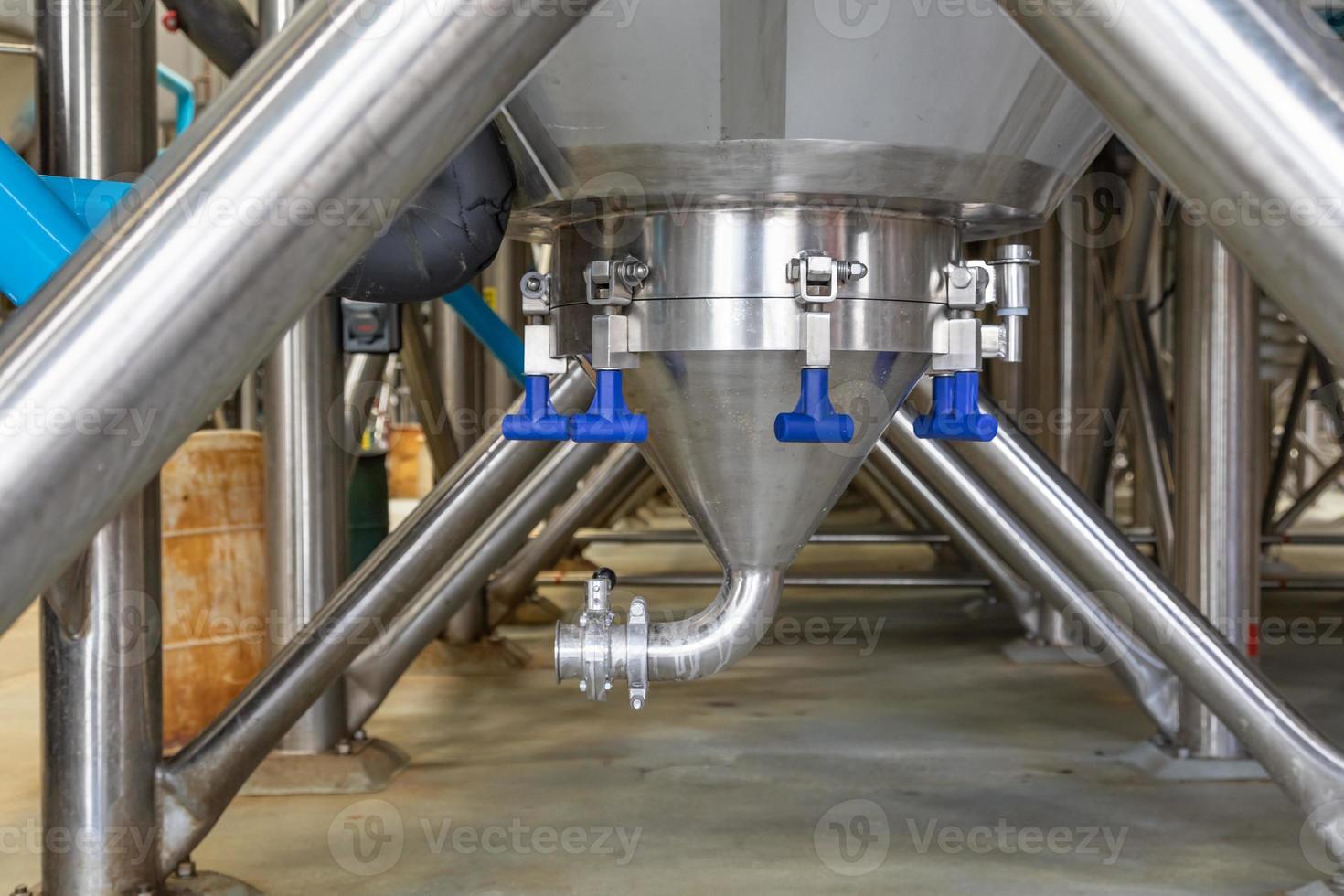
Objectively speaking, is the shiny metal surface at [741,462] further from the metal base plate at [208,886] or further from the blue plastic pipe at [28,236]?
the metal base plate at [208,886]

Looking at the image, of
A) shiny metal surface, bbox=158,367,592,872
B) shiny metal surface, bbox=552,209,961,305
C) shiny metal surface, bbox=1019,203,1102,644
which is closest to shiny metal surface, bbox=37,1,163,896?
shiny metal surface, bbox=158,367,592,872

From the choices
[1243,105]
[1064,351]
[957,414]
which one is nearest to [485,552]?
[957,414]

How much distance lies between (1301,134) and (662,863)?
2.09 metres

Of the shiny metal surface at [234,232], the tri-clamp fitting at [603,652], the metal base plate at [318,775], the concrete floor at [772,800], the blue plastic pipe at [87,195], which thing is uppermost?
the blue plastic pipe at [87,195]

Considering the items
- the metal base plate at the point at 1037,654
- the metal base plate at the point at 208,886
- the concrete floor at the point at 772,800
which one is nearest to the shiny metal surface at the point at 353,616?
the metal base plate at the point at 208,886

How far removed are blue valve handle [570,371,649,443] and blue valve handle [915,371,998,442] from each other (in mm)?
315

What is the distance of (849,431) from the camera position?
1.26 meters

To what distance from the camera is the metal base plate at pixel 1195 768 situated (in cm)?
305

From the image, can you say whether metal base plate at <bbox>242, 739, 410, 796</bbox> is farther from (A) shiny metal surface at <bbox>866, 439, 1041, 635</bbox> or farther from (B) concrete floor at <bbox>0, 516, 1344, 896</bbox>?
(A) shiny metal surface at <bbox>866, 439, 1041, 635</bbox>

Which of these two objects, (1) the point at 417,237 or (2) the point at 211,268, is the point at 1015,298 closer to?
(1) the point at 417,237

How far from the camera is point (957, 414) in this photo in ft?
4.75

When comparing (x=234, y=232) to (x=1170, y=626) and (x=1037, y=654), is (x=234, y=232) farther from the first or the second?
(x=1037, y=654)

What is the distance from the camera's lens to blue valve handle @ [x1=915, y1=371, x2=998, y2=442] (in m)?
1.44

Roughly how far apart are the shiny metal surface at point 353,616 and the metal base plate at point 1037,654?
251cm
